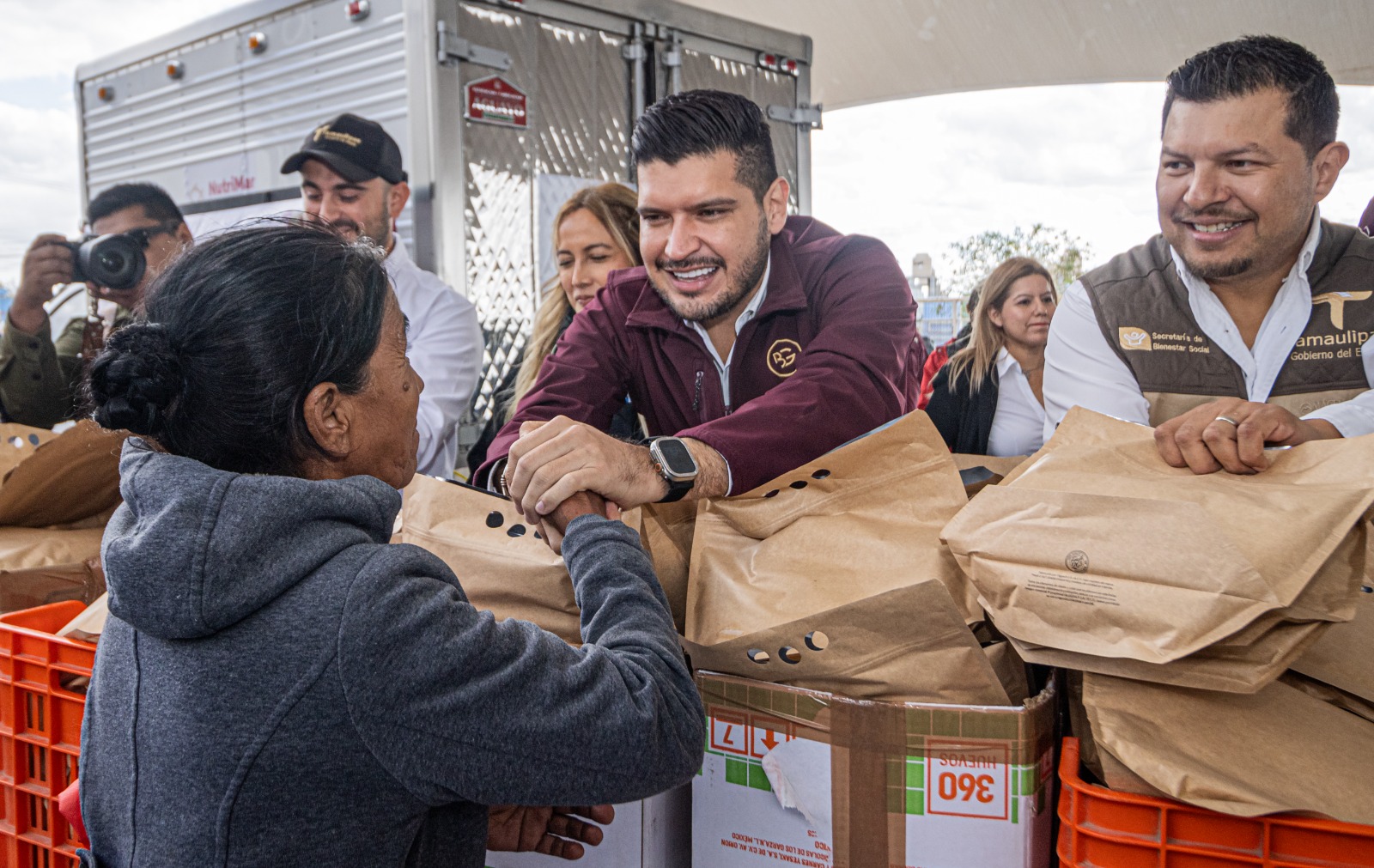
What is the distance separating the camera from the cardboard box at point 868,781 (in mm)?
1107

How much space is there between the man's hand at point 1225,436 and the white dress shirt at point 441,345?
2219 mm

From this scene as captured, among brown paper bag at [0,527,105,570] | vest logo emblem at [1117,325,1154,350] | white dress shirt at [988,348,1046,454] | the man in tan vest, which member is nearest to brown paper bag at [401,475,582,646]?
brown paper bag at [0,527,105,570]

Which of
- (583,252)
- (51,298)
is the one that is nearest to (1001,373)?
(583,252)

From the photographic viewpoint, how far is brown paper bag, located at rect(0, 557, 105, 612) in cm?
186

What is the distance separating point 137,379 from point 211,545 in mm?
191

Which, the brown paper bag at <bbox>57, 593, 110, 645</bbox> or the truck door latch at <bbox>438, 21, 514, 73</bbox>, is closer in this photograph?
the brown paper bag at <bbox>57, 593, 110, 645</bbox>

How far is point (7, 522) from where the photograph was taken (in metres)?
2.05

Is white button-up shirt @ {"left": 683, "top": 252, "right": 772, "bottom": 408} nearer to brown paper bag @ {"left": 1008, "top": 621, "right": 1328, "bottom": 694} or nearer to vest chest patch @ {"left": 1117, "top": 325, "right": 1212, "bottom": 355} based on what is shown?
vest chest patch @ {"left": 1117, "top": 325, "right": 1212, "bottom": 355}

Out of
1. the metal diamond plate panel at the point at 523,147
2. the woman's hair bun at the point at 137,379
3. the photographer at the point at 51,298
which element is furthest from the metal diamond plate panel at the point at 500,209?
the woman's hair bun at the point at 137,379

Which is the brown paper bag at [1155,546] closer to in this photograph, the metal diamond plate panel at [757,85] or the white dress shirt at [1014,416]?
the white dress shirt at [1014,416]

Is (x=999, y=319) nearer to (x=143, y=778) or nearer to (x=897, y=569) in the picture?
(x=897, y=569)

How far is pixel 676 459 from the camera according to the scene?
1422 millimetres

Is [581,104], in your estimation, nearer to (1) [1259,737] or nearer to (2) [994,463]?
(2) [994,463]

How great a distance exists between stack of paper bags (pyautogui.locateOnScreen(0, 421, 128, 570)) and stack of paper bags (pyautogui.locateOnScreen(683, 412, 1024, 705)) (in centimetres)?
132
